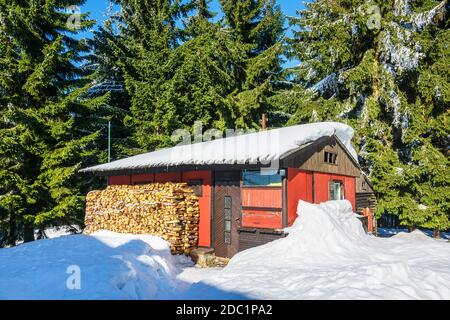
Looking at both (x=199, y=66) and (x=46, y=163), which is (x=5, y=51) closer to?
(x=46, y=163)

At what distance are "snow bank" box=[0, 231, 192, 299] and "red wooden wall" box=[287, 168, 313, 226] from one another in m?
3.98

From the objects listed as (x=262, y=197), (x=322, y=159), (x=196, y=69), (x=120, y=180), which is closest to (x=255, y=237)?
(x=262, y=197)

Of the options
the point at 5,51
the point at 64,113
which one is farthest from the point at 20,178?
the point at 5,51

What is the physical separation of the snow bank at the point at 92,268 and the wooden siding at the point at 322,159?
462cm

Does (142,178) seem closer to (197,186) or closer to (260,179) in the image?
(197,186)

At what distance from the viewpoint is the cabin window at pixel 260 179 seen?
961 centimetres

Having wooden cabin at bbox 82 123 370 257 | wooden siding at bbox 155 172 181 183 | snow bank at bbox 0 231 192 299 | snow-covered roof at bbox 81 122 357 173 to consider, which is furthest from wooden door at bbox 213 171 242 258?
wooden siding at bbox 155 172 181 183

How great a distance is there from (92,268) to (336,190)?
9.57 meters

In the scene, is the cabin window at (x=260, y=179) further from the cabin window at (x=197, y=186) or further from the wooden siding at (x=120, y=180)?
the wooden siding at (x=120, y=180)

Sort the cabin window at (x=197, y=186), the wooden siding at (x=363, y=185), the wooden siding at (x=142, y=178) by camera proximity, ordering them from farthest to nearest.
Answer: the wooden siding at (x=363, y=185)
the wooden siding at (x=142, y=178)
the cabin window at (x=197, y=186)

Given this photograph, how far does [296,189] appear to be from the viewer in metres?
9.87

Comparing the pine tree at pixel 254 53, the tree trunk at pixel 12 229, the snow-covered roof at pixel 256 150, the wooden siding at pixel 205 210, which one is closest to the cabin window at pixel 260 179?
the snow-covered roof at pixel 256 150

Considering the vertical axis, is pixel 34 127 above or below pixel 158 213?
above

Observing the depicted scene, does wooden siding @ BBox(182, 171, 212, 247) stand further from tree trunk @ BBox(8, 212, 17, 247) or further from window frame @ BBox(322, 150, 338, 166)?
tree trunk @ BBox(8, 212, 17, 247)
